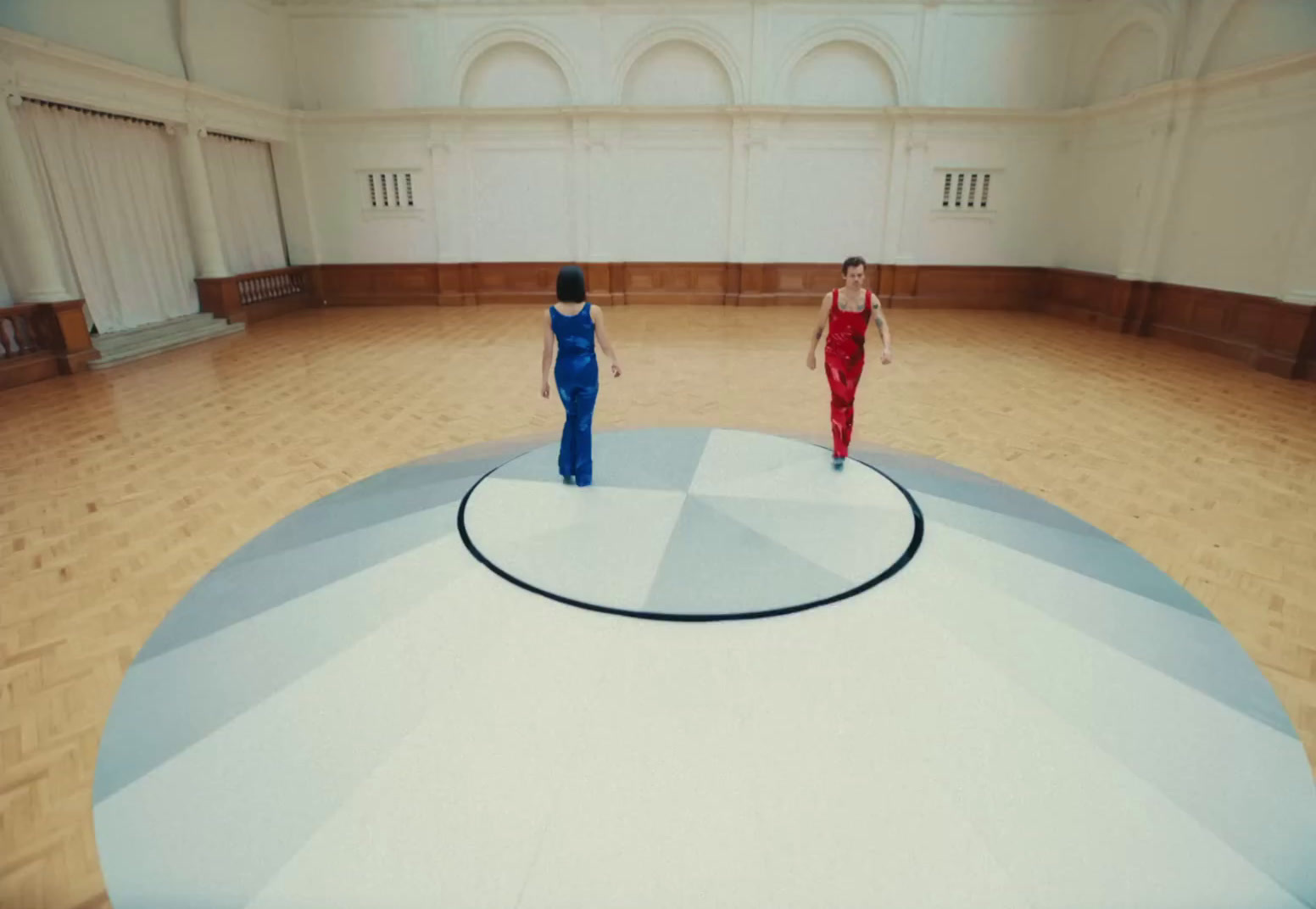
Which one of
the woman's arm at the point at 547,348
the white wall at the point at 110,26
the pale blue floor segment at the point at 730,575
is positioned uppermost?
the white wall at the point at 110,26

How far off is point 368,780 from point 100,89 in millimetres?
11161

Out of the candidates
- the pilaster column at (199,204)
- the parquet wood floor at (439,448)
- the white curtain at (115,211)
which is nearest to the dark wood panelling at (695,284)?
the pilaster column at (199,204)

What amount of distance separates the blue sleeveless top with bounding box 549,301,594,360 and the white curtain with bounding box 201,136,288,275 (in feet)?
35.8

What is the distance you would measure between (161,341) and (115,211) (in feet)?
6.55

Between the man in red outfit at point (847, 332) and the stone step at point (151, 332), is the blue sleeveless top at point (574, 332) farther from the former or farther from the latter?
the stone step at point (151, 332)

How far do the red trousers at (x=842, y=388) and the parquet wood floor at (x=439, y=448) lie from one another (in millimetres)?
1318

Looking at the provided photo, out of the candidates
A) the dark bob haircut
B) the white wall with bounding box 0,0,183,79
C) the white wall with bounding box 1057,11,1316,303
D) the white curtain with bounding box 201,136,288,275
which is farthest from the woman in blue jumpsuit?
the white curtain with bounding box 201,136,288,275

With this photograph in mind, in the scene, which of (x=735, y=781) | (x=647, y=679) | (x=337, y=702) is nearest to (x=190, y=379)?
(x=337, y=702)

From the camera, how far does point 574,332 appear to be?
464 cm

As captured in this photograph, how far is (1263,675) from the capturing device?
3.18 m

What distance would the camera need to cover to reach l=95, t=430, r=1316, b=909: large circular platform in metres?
2.22

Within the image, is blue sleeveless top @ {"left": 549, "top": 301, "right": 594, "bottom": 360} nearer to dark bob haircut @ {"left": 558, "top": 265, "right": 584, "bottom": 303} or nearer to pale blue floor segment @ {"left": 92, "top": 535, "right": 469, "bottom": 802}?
dark bob haircut @ {"left": 558, "top": 265, "right": 584, "bottom": 303}

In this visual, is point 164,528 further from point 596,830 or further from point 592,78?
point 592,78

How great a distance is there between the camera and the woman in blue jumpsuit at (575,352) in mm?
4543
